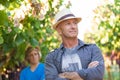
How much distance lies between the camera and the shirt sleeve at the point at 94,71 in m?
4.16

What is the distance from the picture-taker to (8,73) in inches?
302

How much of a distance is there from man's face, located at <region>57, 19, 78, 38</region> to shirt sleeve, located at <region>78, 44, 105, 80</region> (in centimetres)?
21

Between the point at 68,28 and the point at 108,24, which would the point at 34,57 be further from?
the point at 108,24

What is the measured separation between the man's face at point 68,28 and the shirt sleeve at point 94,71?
0.69 feet

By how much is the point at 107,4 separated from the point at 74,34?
8.11 metres

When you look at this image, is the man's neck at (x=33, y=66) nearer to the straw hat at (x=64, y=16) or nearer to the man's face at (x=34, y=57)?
the man's face at (x=34, y=57)

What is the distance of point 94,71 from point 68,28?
459 millimetres

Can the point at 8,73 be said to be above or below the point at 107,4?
below

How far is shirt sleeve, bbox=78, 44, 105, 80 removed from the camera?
4.16m

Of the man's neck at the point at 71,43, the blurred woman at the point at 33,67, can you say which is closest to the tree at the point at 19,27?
the blurred woman at the point at 33,67

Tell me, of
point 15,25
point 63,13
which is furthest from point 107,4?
point 63,13

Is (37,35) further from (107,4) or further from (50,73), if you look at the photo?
(107,4)

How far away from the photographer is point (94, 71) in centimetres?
420

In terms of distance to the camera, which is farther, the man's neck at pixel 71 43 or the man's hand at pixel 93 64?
the man's neck at pixel 71 43
